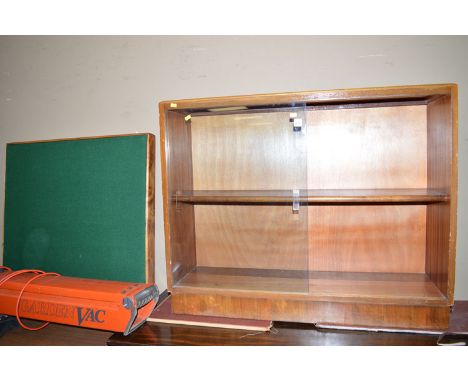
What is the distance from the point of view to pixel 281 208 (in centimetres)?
140

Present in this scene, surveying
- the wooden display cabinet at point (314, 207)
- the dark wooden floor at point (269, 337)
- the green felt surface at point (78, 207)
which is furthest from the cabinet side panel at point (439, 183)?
the green felt surface at point (78, 207)

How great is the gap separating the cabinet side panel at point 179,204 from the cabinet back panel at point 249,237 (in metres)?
0.07

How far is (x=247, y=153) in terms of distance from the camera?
1461 millimetres

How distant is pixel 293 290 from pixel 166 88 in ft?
3.91

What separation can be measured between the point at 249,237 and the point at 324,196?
447 millimetres

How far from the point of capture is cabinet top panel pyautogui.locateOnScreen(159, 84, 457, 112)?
112 centimetres

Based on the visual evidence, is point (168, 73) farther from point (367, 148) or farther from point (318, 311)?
point (318, 311)

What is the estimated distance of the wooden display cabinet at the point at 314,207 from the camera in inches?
47.5

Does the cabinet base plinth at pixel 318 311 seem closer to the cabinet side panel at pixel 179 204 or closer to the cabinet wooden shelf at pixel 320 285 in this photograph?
the cabinet wooden shelf at pixel 320 285

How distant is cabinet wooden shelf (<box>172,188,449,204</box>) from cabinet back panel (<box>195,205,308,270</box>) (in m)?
0.09

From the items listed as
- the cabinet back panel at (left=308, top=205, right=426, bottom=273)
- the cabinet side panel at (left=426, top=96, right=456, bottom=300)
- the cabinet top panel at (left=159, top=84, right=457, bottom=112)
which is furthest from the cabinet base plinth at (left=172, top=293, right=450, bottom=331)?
the cabinet top panel at (left=159, top=84, right=457, bottom=112)

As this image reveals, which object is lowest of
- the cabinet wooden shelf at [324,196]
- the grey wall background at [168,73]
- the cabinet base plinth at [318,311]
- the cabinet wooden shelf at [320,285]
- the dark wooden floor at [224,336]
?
the dark wooden floor at [224,336]

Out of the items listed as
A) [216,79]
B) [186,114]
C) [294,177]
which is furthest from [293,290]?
[216,79]

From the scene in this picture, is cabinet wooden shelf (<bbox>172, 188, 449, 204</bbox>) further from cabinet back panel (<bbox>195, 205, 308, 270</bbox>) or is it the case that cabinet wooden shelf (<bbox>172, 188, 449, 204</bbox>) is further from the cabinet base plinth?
the cabinet base plinth
